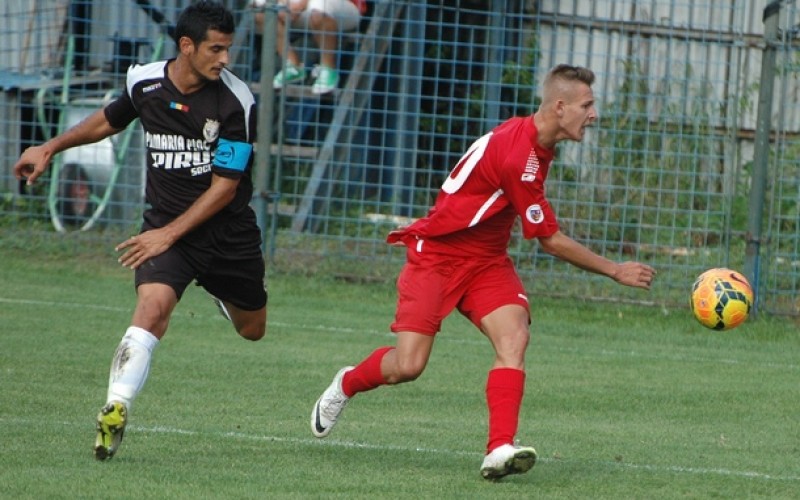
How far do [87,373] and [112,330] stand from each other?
1.68 meters

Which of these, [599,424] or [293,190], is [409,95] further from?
[599,424]

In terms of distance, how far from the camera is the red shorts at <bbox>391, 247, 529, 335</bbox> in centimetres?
680

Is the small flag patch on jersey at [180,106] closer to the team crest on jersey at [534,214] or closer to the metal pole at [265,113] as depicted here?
the team crest on jersey at [534,214]

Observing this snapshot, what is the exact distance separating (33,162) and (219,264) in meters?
0.98

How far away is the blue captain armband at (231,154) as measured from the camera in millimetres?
6934

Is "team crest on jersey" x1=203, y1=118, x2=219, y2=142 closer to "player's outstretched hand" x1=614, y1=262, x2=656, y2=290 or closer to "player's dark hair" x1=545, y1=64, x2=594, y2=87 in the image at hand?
"player's dark hair" x1=545, y1=64, x2=594, y2=87

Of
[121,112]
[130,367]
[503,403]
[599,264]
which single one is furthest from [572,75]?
[130,367]

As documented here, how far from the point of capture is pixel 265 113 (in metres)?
13.1

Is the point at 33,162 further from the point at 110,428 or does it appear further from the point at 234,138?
the point at 110,428

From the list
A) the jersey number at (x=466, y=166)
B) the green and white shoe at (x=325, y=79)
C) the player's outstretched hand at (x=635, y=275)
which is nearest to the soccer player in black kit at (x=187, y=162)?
the jersey number at (x=466, y=166)

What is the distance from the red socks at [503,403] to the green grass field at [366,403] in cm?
20

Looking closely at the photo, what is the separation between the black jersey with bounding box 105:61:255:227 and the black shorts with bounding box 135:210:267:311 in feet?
0.56

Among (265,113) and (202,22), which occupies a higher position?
(202,22)

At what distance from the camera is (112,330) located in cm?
1061
